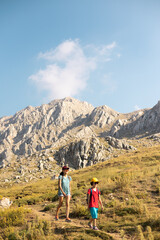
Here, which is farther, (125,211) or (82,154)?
(82,154)

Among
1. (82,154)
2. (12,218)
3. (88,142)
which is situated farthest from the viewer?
(88,142)

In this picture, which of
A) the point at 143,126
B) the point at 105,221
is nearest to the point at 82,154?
the point at 105,221

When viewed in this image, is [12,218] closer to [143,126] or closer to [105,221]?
[105,221]

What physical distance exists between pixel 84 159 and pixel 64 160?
22.2ft

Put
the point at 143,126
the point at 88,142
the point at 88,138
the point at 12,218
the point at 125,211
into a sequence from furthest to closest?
the point at 143,126
the point at 88,138
the point at 88,142
the point at 125,211
the point at 12,218

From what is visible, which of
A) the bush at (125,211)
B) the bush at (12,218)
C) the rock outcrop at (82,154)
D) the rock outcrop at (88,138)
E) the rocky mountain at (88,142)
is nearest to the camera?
the bush at (12,218)

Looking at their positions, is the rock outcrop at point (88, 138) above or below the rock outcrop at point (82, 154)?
above

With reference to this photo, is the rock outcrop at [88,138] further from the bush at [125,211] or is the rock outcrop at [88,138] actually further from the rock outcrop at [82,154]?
the bush at [125,211]

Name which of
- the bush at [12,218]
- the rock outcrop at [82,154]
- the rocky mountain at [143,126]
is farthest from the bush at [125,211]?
the rocky mountain at [143,126]

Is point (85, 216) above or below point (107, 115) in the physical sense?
below

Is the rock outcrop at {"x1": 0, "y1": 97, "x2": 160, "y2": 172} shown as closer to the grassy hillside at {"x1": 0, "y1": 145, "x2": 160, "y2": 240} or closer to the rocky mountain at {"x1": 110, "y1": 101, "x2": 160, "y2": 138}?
the rocky mountain at {"x1": 110, "y1": 101, "x2": 160, "y2": 138}

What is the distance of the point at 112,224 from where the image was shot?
6.55 metres

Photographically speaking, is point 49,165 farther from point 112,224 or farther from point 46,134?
point 46,134

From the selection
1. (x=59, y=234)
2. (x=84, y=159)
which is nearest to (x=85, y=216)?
(x=59, y=234)
